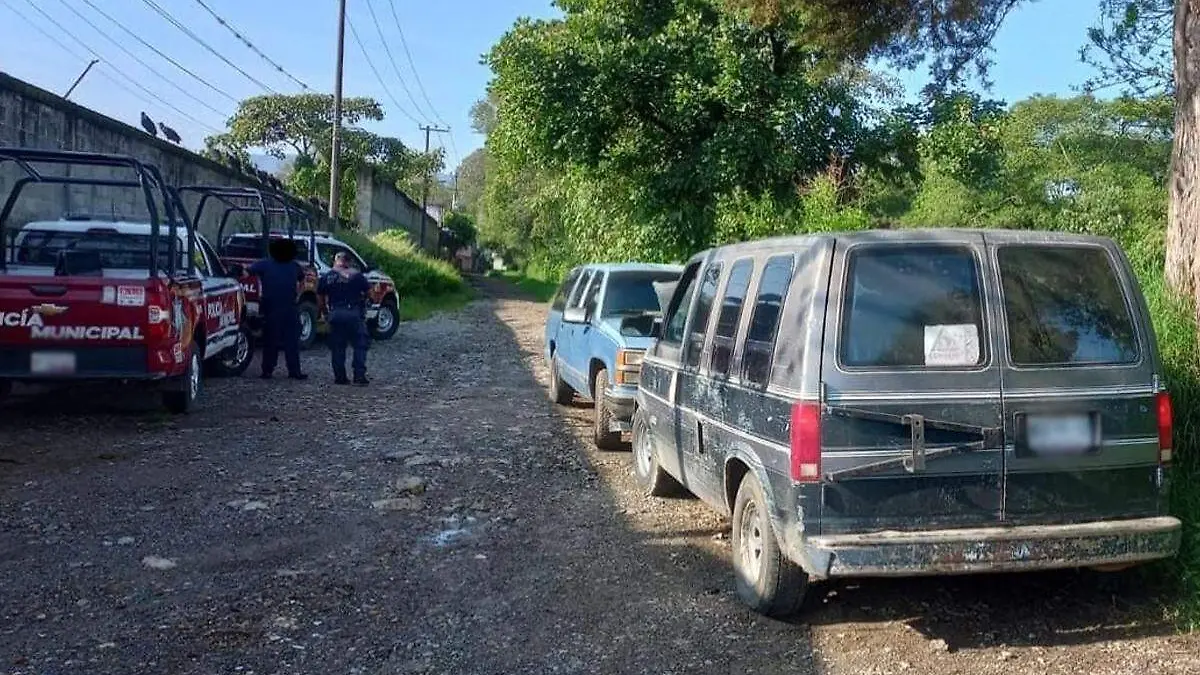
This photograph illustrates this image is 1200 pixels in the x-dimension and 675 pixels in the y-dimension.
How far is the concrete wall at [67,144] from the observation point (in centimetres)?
1288

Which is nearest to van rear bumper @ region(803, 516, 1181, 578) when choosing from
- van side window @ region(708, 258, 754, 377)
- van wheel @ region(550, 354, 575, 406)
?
van side window @ region(708, 258, 754, 377)

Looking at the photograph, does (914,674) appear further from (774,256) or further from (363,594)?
(363,594)

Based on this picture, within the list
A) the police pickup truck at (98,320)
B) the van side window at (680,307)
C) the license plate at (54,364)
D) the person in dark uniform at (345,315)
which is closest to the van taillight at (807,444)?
the van side window at (680,307)

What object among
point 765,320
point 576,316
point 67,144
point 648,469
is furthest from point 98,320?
point 67,144

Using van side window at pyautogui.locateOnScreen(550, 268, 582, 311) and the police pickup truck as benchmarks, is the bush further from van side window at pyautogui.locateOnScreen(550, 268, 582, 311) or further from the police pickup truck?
the police pickup truck

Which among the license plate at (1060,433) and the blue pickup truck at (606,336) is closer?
the license plate at (1060,433)

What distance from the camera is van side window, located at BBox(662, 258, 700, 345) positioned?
690 centimetres

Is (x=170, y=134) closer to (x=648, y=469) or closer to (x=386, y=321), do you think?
(x=386, y=321)

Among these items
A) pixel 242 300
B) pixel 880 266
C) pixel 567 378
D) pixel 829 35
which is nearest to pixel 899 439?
pixel 880 266

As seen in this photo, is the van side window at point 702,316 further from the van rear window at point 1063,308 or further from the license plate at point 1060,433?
the license plate at point 1060,433

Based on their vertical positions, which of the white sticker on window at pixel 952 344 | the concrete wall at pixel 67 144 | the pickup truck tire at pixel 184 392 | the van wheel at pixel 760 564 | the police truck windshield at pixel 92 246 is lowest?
the van wheel at pixel 760 564

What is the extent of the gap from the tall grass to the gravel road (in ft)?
59.7

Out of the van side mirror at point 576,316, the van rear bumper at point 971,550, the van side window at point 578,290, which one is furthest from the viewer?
the van side window at point 578,290

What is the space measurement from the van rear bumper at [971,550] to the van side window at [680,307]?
2406mm
